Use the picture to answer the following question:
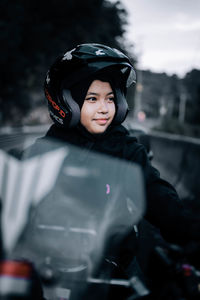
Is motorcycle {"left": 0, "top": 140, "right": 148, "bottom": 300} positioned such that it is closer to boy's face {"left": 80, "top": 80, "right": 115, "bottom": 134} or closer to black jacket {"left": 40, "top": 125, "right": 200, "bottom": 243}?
black jacket {"left": 40, "top": 125, "right": 200, "bottom": 243}

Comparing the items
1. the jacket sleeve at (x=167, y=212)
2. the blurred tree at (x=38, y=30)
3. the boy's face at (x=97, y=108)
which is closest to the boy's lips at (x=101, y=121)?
the boy's face at (x=97, y=108)

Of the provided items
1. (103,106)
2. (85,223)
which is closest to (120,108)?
(103,106)

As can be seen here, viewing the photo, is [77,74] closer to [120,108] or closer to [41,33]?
[120,108]

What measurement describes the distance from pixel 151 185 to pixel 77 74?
29.6 inches

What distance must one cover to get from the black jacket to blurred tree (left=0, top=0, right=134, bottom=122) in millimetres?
28221

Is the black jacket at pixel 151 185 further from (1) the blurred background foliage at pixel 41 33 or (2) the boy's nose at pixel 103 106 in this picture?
(1) the blurred background foliage at pixel 41 33

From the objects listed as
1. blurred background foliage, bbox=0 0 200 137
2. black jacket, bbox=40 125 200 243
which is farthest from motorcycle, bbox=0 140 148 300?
blurred background foliage, bbox=0 0 200 137

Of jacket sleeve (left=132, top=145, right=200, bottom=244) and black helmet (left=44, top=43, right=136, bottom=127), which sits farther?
black helmet (left=44, top=43, right=136, bottom=127)

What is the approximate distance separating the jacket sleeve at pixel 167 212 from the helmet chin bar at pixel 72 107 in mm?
454

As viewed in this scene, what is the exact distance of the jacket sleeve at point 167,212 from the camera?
56.6 inches

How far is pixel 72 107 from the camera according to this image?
6.27 ft

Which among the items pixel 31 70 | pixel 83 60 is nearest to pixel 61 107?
pixel 83 60

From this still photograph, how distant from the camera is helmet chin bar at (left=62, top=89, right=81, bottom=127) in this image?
1.91 meters

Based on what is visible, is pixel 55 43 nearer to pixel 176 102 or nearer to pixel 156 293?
pixel 156 293
